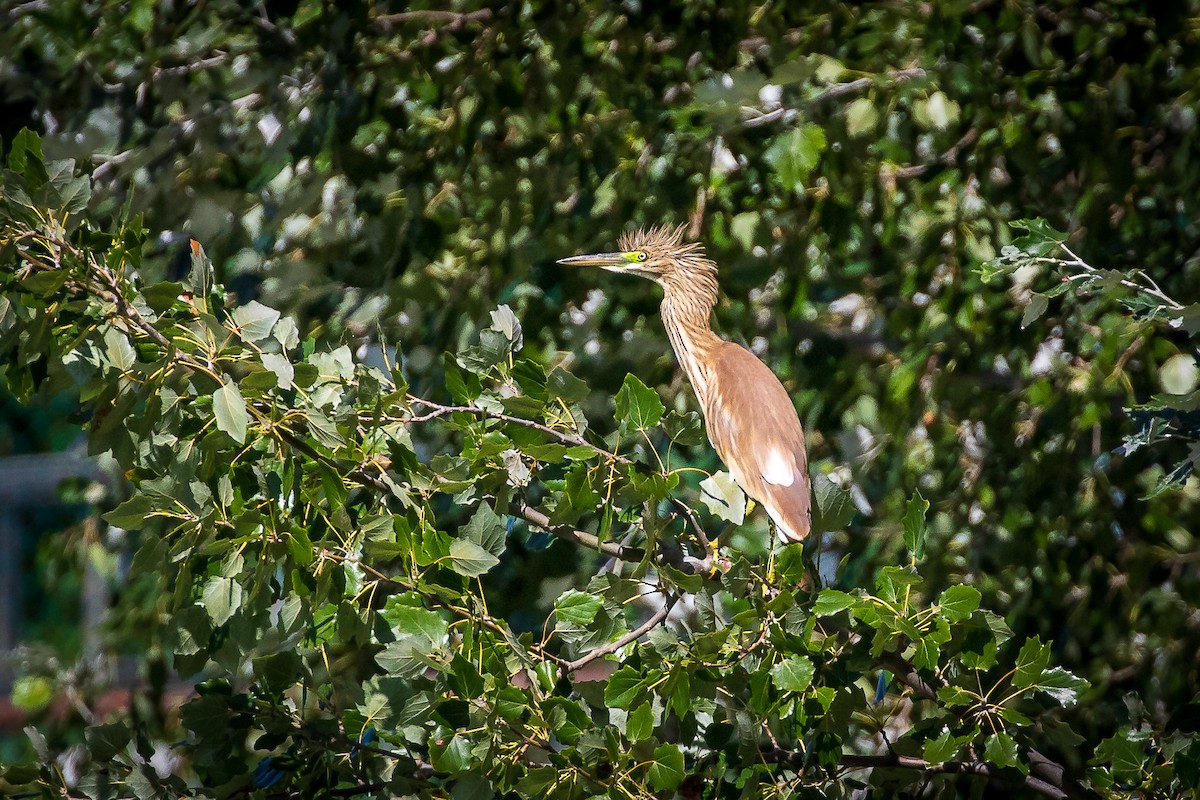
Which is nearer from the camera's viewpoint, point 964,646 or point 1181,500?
point 964,646

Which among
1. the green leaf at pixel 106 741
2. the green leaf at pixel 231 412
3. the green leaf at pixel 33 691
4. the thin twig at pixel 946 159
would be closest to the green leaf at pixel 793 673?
the green leaf at pixel 231 412

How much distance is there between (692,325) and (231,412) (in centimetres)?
120

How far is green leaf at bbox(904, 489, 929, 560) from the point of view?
128 centimetres

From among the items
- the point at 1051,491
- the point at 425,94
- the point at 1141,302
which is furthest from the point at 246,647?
the point at 1051,491

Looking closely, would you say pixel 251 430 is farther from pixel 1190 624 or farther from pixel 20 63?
pixel 1190 624

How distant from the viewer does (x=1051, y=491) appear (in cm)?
260

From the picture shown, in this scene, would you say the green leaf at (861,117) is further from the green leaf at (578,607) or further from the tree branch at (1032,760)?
the green leaf at (578,607)

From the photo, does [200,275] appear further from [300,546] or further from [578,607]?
[578,607]

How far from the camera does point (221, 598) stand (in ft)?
4.20

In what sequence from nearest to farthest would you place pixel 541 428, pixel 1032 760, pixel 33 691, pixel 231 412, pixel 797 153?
1. pixel 231 412
2. pixel 541 428
3. pixel 1032 760
4. pixel 797 153
5. pixel 33 691

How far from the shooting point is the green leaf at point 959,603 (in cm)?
123

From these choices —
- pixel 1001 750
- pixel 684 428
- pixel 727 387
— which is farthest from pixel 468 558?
pixel 727 387

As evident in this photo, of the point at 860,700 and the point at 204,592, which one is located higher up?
the point at 204,592

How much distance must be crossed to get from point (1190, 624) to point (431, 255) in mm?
1762
